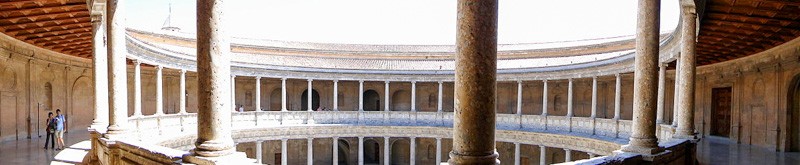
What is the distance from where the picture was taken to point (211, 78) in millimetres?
6777

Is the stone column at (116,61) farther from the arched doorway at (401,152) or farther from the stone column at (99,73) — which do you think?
the arched doorway at (401,152)

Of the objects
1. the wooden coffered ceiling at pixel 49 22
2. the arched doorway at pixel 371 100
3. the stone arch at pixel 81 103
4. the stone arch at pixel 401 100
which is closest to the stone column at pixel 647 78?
the wooden coffered ceiling at pixel 49 22

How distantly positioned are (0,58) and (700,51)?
82.0 feet

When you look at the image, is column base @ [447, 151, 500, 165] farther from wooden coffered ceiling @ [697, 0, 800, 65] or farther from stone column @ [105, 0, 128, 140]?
wooden coffered ceiling @ [697, 0, 800, 65]

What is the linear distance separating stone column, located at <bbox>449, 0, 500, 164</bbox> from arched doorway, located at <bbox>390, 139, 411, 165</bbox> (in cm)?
3103

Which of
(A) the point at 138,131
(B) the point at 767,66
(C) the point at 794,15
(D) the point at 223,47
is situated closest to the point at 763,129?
(B) the point at 767,66

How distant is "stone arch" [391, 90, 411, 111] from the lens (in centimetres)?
3800

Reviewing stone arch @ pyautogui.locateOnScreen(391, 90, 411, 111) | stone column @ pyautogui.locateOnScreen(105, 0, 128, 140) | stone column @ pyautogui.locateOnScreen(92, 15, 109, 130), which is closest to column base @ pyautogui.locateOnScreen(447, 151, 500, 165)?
stone column @ pyautogui.locateOnScreen(105, 0, 128, 140)

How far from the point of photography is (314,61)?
34688 millimetres

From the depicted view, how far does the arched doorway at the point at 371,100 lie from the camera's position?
38781mm

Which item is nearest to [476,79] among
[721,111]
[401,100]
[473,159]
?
[473,159]

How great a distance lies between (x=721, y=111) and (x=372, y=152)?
22.7 metres

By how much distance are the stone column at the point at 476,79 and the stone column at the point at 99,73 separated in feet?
31.8

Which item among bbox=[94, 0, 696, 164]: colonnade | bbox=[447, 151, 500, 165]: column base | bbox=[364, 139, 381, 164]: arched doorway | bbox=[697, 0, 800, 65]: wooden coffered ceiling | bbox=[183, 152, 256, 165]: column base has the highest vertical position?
bbox=[697, 0, 800, 65]: wooden coffered ceiling
